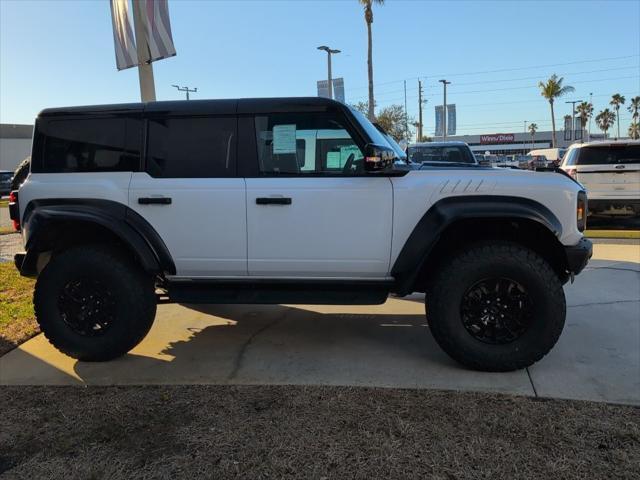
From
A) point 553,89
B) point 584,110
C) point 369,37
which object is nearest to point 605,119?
point 584,110

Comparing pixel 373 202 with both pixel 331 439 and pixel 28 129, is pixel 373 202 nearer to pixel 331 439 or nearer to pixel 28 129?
pixel 331 439

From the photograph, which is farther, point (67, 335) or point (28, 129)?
point (28, 129)

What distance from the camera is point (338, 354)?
432 cm

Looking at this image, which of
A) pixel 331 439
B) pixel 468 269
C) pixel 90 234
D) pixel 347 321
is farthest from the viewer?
pixel 347 321

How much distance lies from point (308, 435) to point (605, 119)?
396ft

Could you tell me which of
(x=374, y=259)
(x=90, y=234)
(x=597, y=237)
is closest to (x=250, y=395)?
(x=374, y=259)

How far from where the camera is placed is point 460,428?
9.98ft

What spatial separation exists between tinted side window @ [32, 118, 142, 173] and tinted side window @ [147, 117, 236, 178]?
0.15 meters

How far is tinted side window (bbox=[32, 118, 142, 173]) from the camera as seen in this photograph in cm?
414

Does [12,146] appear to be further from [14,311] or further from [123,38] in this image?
[14,311]

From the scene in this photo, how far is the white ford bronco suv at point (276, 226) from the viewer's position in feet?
12.4

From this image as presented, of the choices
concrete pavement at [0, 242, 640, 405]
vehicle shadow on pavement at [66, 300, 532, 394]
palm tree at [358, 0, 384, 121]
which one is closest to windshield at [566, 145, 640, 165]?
concrete pavement at [0, 242, 640, 405]

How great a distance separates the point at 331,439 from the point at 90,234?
2.62 metres

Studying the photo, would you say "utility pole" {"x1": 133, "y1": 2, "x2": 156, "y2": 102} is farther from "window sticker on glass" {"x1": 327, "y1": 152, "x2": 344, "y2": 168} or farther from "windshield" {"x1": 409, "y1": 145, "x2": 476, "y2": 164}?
"windshield" {"x1": 409, "y1": 145, "x2": 476, "y2": 164}
